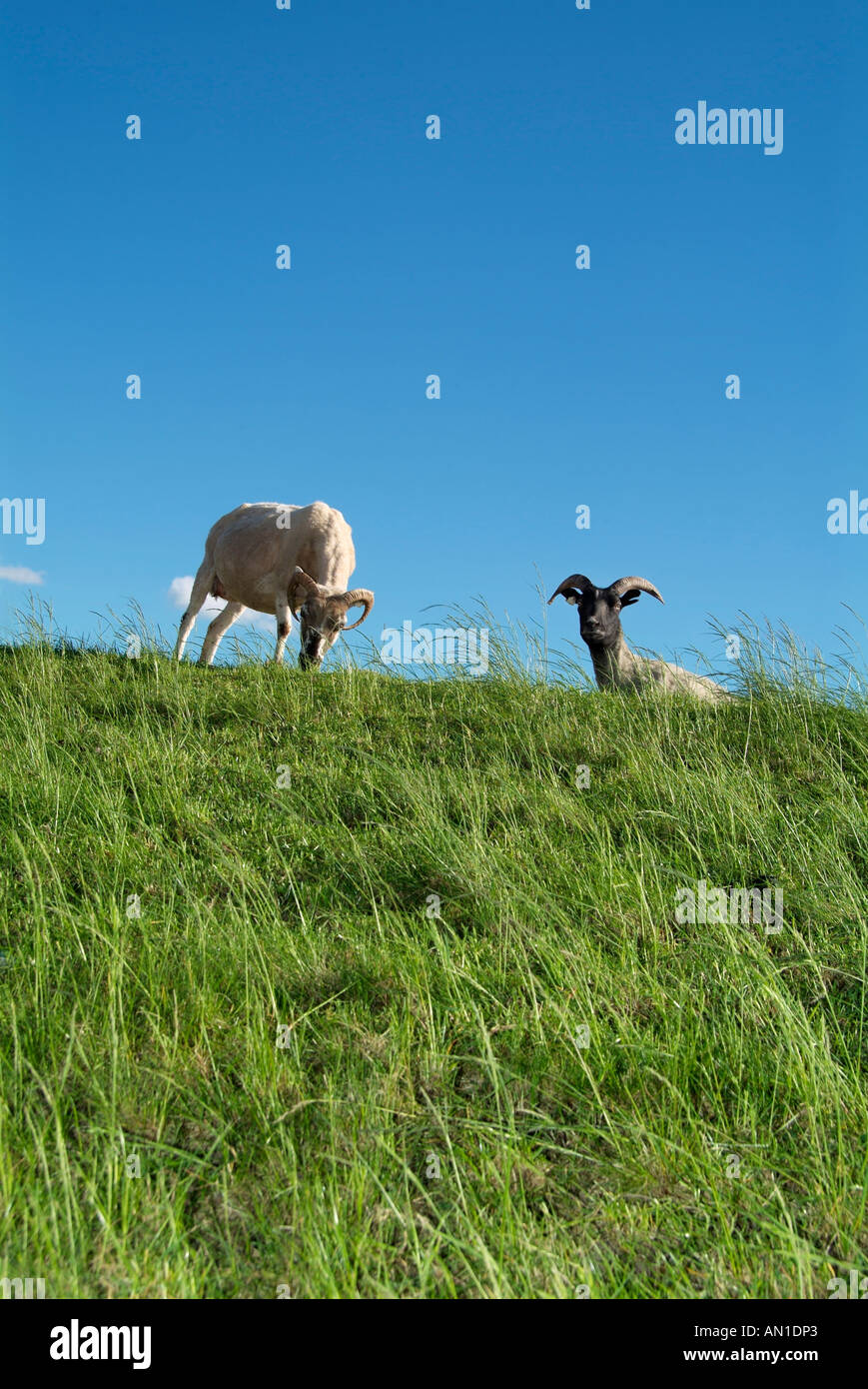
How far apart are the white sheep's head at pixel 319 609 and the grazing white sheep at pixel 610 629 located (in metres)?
3.91

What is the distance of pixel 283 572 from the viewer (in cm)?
A: 1709

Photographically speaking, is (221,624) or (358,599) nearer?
(358,599)

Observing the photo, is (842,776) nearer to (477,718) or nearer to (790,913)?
(790,913)

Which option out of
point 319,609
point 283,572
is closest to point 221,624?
point 283,572

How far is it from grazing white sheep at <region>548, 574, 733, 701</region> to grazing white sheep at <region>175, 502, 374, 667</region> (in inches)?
159

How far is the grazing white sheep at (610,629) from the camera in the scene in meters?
12.6

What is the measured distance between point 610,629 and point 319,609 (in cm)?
501

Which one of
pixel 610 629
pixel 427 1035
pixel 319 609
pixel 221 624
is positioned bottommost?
pixel 427 1035

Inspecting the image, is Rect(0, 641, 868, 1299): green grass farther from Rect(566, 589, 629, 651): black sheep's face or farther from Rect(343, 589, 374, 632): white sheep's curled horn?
Rect(343, 589, 374, 632): white sheep's curled horn

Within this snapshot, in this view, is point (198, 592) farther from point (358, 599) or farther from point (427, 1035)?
point (427, 1035)

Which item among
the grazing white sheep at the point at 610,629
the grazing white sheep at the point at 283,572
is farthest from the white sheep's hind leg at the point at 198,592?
the grazing white sheep at the point at 610,629

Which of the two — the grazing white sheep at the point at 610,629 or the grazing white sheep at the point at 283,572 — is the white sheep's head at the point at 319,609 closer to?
the grazing white sheep at the point at 283,572

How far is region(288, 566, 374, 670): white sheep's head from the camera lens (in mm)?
15461
